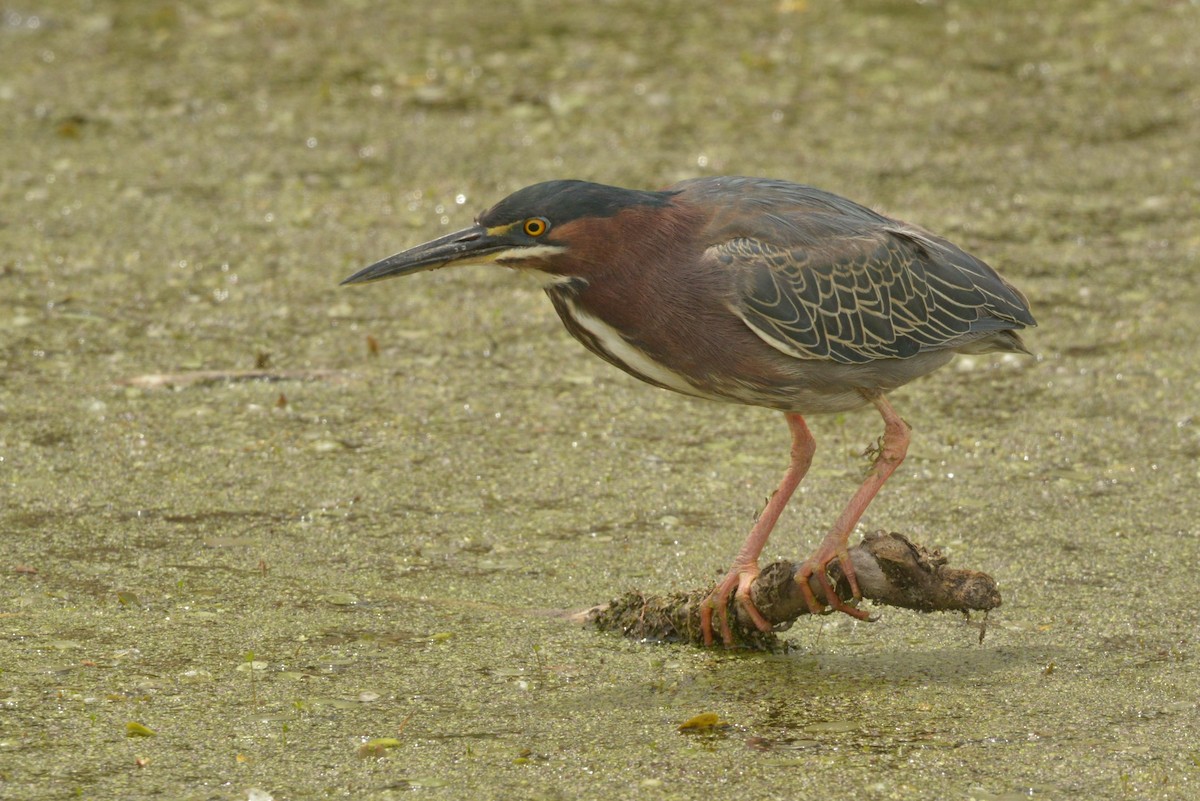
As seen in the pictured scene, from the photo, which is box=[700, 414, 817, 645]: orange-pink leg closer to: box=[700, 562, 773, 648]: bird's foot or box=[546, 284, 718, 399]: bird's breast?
box=[700, 562, 773, 648]: bird's foot

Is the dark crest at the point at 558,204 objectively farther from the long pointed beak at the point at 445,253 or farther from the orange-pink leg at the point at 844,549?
the orange-pink leg at the point at 844,549

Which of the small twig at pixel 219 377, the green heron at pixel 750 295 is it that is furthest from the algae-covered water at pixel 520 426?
the green heron at pixel 750 295

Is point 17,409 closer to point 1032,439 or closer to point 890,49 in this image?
point 1032,439

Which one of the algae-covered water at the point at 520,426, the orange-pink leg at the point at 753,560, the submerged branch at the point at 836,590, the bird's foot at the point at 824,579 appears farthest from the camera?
the orange-pink leg at the point at 753,560

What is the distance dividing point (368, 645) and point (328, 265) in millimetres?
3321

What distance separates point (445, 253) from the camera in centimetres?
463

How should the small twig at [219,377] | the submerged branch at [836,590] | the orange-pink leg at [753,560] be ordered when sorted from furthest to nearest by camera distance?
the small twig at [219,377] → the orange-pink leg at [753,560] → the submerged branch at [836,590]

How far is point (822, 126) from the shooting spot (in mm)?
9172

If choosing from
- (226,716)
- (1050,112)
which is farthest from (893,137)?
(226,716)

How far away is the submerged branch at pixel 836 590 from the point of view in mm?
4570

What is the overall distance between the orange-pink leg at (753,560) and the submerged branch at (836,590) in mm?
27

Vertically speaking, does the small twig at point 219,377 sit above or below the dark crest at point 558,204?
below

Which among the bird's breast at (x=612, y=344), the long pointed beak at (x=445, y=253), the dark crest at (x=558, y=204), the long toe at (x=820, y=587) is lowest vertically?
the long toe at (x=820, y=587)

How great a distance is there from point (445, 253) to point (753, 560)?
1.34 metres
